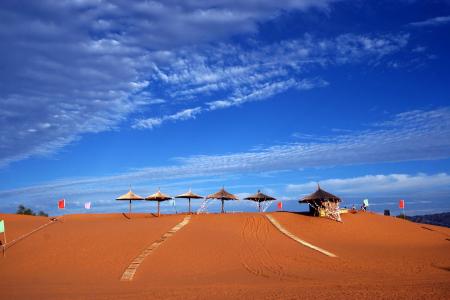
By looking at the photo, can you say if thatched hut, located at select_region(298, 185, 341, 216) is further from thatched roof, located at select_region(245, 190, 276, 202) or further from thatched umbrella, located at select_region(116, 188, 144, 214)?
thatched umbrella, located at select_region(116, 188, 144, 214)

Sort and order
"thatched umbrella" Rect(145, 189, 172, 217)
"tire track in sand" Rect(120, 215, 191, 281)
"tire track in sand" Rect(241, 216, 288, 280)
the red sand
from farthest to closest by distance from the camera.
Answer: "thatched umbrella" Rect(145, 189, 172, 217)
"tire track in sand" Rect(241, 216, 288, 280)
"tire track in sand" Rect(120, 215, 191, 281)
the red sand

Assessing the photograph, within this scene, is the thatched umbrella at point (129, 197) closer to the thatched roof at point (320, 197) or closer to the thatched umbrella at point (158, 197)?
the thatched umbrella at point (158, 197)

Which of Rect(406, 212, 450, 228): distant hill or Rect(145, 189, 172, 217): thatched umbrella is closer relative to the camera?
Rect(145, 189, 172, 217): thatched umbrella

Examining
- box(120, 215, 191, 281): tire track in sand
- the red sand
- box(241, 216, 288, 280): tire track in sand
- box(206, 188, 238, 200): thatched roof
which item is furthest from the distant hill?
box(120, 215, 191, 281): tire track in sand

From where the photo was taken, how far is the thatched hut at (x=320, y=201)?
3822cm

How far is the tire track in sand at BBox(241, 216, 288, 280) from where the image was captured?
770 inches

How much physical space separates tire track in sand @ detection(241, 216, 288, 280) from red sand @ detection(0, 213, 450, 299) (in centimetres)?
5

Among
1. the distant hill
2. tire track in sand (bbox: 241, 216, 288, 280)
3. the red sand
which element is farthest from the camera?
the distant hill

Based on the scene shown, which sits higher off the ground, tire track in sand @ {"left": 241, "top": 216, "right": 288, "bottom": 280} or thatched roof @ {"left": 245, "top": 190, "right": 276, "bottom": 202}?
thatched roof @ {"left": 245, "top": 190, "right": 276, "bottom": 202}

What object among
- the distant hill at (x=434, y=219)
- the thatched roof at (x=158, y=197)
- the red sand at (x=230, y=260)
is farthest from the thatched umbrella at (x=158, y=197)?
the distant hill at (x=434, y=219)

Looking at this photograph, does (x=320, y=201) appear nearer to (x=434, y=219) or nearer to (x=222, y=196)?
(x=222, y=196)

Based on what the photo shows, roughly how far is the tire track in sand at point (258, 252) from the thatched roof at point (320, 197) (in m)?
4.82

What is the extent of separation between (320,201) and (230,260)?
18.0 m

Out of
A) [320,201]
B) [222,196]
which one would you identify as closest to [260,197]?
[222,196]
